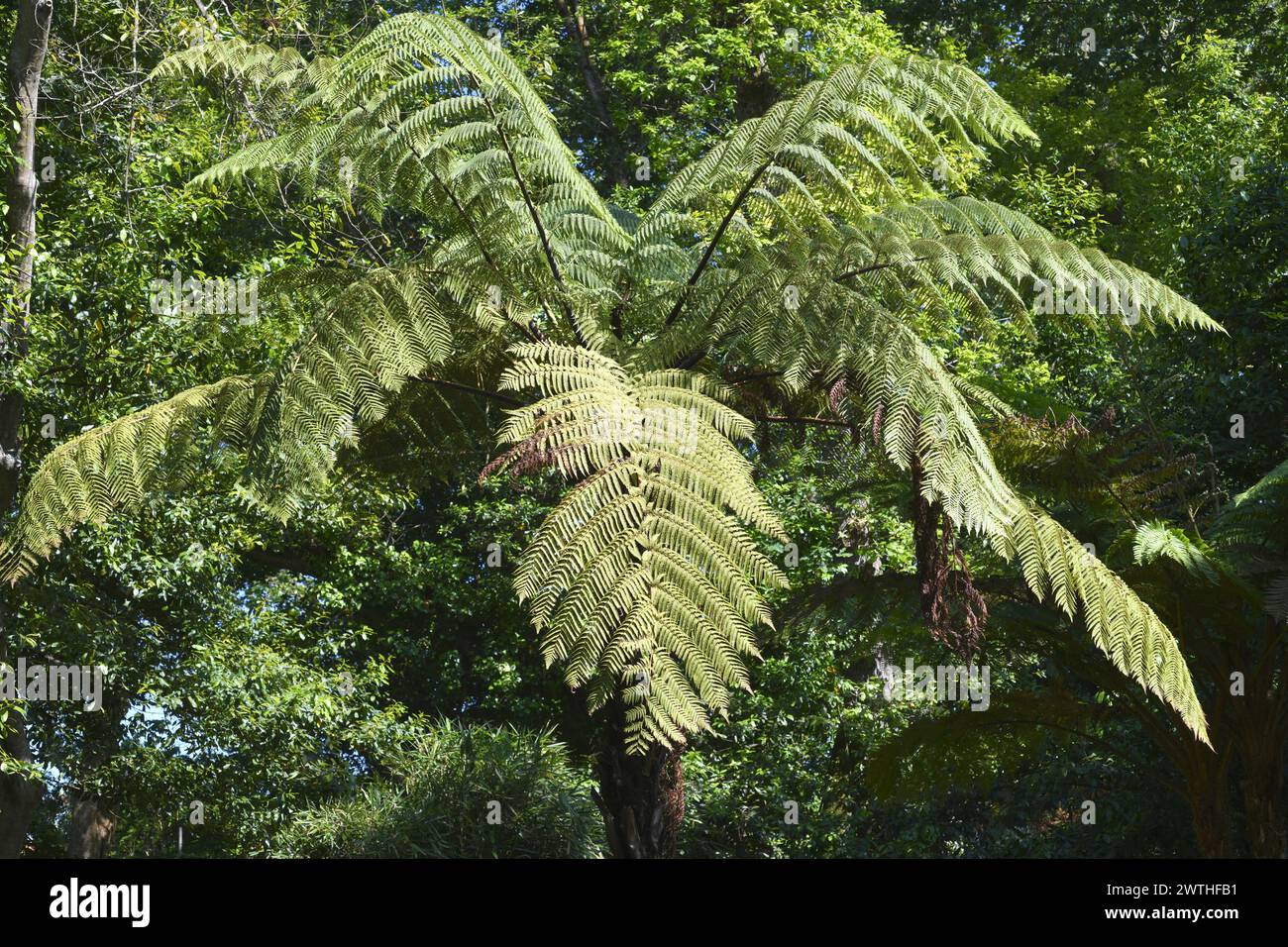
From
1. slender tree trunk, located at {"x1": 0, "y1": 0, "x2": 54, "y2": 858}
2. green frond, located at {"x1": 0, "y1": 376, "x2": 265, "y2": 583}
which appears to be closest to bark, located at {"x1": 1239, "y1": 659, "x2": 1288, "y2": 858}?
green frond, located at {"x1": 0, "y1": 376, "x2": 265, "y2": 583}

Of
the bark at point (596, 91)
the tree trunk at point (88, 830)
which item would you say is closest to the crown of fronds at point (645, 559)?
the tree trunk at point (88, 830)

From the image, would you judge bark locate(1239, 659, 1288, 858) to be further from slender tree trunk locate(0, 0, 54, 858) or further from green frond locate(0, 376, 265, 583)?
slender tree trunk locate(0, 0, 54, 858)

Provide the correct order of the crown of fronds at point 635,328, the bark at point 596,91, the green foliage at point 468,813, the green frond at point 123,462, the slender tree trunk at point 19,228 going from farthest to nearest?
the bark at point 596,91 < the green foliage at point 468,813 < the slender tree trunk at point 19,228 < the green frond at point 123,462 < the crown of fronds at point 635,328

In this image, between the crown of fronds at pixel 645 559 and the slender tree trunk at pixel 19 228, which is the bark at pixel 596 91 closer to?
the slender tree trunk at pixel 19 228

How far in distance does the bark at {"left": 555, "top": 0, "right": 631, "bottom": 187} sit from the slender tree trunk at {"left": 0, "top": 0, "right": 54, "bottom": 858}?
6.77m

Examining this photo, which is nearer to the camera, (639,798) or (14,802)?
(639,798)

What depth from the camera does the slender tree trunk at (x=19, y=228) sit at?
8.00 meters

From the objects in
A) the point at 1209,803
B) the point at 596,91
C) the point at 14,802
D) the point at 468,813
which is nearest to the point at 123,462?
the point at 468,813

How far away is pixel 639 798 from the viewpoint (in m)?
6.67

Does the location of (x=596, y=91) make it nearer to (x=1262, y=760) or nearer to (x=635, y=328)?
(x=635, y=328)

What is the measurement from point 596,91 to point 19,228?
7.85 metres

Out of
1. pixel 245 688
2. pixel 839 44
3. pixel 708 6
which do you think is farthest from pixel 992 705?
pixel 708 6

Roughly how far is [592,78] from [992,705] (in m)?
9.45

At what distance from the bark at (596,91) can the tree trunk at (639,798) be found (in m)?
8.85
